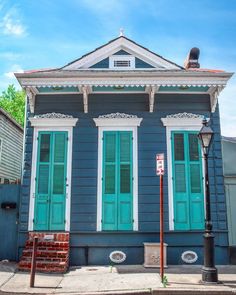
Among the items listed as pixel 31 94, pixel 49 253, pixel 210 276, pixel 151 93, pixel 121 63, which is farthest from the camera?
pixel 121 63

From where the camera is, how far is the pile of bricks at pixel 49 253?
766 centimetres

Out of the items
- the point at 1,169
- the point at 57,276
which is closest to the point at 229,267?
the point at 57,276

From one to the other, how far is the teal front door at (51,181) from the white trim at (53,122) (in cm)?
24

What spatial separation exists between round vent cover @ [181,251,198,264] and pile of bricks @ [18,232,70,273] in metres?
3.15

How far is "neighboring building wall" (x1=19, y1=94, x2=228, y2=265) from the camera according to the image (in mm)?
8672

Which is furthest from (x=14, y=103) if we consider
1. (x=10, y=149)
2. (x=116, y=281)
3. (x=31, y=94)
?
(x=116, y=281)

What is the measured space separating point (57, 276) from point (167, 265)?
116 inches

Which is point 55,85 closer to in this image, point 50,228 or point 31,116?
point 31,116

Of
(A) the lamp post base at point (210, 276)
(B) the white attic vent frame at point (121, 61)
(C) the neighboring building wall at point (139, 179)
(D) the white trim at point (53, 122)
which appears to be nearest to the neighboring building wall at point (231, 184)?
(C) the neighboring building wall at point (139, 179)

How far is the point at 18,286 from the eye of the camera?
6.39 m

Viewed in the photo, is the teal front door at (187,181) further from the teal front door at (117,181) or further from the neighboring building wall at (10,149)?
the neighboring building wall at (10,149)

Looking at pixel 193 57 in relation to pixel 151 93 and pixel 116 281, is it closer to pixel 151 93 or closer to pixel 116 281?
pixel 151 93

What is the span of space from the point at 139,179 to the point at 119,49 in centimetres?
426

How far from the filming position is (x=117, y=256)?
859cm
